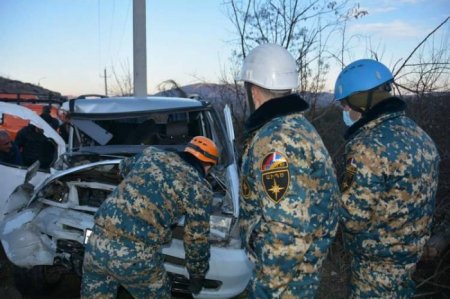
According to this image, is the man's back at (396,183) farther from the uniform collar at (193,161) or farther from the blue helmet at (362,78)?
the uniform collar at (193,161)

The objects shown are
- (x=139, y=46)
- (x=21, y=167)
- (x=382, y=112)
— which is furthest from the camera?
(x=139, y=46)

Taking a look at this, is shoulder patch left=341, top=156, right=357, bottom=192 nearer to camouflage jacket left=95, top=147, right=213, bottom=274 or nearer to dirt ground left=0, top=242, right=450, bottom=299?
camouflage jacket left=95, top=147, right=213, bottom=274

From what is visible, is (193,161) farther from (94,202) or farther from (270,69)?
(94,202)

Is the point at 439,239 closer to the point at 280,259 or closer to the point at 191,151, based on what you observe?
the point at 191,151

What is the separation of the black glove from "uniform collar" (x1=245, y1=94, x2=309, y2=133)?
5.17 feet

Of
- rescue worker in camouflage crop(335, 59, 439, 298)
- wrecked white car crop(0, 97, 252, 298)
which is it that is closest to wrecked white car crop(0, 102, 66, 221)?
wrecked white car crop(0, 97, 252, 298)

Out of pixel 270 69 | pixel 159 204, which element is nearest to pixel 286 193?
pixel 270 69

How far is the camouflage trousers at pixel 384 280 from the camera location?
2.62 meters

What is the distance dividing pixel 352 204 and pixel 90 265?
5.99ft

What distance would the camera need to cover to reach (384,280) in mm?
2621

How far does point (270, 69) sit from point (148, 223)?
Answer: 1348mm

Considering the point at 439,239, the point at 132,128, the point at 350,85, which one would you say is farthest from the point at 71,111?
the point at 439,239

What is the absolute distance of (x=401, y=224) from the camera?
258cm

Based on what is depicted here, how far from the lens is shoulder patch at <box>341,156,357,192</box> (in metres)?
2.57
